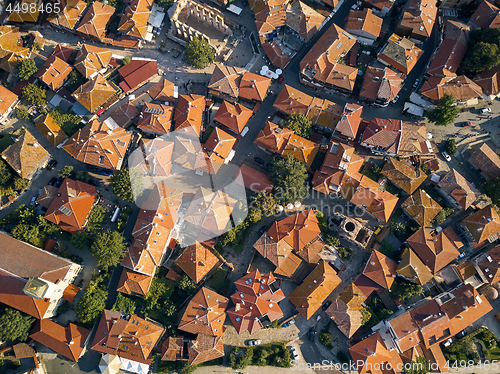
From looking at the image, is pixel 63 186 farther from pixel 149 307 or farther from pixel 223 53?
pixel 223 53

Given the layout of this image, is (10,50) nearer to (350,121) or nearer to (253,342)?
(350,121)

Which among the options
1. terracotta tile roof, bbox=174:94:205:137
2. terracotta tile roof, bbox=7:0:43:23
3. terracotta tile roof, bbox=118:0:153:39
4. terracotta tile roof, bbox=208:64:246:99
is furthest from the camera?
terracotta tile roof, bbox=7:0:43:23

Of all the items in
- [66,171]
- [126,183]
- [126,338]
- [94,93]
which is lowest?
[126,338]

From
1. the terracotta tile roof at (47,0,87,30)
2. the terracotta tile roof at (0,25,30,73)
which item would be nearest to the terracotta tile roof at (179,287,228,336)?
the terracotta tile roof at (0,25,30,73)

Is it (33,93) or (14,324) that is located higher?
(33,93)

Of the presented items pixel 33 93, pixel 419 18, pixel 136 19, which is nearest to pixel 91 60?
pixel 136 19

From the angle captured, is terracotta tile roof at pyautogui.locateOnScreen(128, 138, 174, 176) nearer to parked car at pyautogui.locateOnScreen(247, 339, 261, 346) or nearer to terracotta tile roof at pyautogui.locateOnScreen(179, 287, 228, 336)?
terracotta tile roof at pyautogui.locateOnScreen(179, 287, 228, 336)
